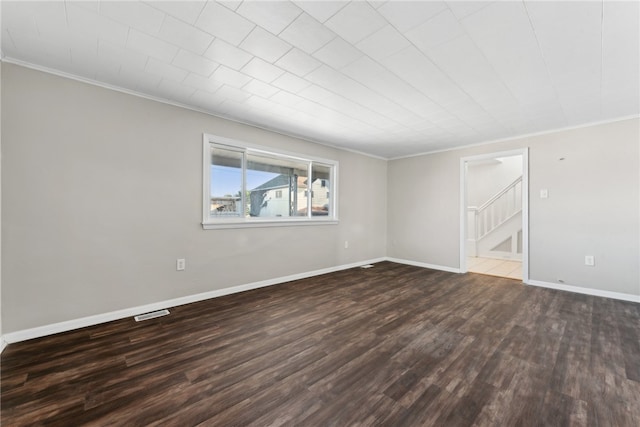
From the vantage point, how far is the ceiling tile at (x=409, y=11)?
1557mm

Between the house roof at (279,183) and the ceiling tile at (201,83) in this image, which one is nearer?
the ceiling tile at (201,83)

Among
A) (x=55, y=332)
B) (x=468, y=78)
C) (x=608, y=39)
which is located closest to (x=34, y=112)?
(x=55, y=332)

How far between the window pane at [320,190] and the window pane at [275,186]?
187 mm

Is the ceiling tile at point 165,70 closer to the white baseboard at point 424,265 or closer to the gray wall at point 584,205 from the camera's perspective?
the gray wall at point 584,205

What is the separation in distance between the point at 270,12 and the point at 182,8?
1.81ft

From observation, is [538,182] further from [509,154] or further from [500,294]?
[500,294]

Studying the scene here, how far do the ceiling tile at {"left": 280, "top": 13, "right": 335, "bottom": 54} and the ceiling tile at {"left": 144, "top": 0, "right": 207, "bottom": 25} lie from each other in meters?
0.55

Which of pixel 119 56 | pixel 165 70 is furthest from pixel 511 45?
pixel 119 56

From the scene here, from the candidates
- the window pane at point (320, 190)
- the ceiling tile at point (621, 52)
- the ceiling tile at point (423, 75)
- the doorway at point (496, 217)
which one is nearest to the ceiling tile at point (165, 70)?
the ceiling tile at point (423, 75)

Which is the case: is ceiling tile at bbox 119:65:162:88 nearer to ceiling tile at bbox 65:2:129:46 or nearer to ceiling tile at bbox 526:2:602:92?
ceiling tile at bbox 65:2:129:46

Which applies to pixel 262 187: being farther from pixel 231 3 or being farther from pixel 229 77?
pixel 231 3

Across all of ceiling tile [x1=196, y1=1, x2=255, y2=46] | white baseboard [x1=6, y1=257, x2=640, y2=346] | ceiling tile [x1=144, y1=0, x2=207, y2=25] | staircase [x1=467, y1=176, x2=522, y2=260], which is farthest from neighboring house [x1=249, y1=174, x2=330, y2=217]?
staircase [x1=467, y1=176, x2=522, y2=260]

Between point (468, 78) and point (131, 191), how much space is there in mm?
3629

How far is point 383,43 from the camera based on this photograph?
6.27ft
